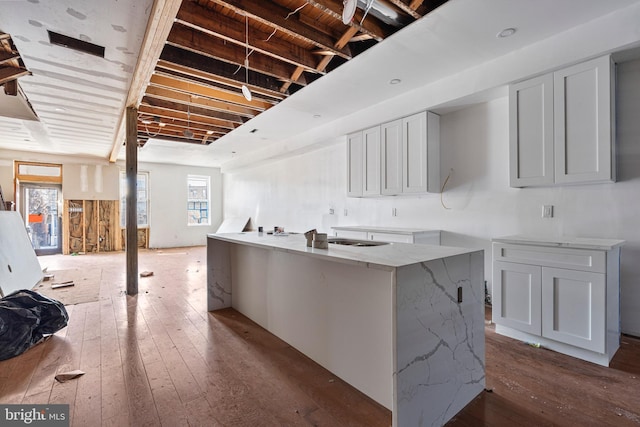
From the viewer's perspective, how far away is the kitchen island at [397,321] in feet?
4.77

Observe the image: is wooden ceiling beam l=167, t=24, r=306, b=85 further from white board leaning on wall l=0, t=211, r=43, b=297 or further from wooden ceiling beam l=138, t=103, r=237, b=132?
white board leaning on wall l=0, t=211, r=43, b=297

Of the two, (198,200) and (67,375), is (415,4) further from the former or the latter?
(198,200)

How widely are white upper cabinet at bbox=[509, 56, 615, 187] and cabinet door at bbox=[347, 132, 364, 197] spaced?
217cm

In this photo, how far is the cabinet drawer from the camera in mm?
2217

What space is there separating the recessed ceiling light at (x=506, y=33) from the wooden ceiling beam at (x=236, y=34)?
1.80 metres

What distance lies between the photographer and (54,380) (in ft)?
6.74

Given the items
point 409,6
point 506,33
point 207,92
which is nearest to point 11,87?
point 207,92

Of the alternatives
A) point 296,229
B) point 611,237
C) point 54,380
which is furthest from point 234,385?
point 296,229

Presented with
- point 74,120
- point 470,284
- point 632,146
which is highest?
point 74,120

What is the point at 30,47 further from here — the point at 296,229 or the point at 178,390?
the point at 296,229

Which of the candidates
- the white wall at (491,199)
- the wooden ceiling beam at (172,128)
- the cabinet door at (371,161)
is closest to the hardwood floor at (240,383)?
the white wall at (491,199)

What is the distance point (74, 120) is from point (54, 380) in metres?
4.47

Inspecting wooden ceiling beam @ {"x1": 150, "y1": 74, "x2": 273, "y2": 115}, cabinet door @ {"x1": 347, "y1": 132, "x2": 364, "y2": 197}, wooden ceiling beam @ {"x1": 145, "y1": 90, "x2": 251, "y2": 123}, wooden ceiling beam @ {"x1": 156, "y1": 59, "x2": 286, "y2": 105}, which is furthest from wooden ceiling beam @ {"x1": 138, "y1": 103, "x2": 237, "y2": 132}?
cabinet door @ {"x1": 347, "y1": 132, "x2": 364, "y2": 197}

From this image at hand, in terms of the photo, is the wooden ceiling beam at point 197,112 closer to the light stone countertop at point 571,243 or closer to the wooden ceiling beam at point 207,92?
the wooden ceiling beam at point 207,92
